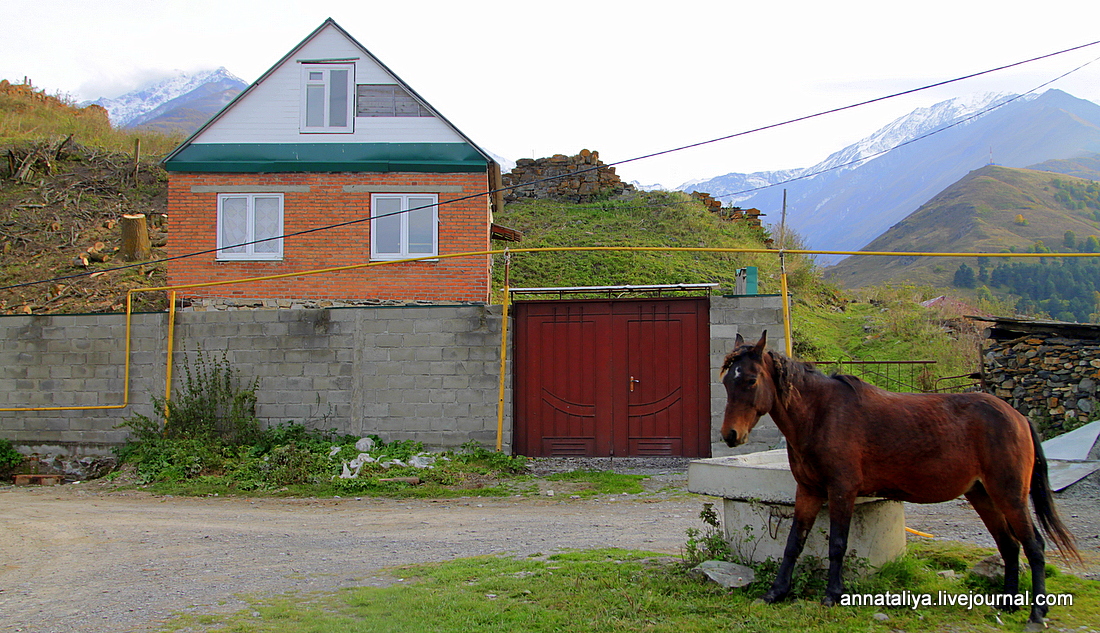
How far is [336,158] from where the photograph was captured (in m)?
16.4

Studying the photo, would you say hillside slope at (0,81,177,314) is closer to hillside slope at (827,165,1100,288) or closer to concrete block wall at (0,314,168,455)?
concrete block wall at (0,314,168,455)

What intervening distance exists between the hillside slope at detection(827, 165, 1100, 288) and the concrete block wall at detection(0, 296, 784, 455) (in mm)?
42176

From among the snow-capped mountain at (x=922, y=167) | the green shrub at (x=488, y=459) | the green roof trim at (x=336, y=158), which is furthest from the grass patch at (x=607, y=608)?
the snow-capped mountain at (x=922, y=167)

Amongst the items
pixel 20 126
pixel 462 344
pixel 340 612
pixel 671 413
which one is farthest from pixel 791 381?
pixel 20 126

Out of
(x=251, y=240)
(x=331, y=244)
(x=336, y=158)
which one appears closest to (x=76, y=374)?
(x=251, y=240)

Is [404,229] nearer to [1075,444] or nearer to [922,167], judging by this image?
[1075,444]

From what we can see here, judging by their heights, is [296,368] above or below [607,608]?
above

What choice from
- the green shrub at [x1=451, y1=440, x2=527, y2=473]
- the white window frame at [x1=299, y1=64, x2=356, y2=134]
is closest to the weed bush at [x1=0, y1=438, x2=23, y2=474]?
the green shrub at [x1=451, y1=440, x2=527, y2=473]

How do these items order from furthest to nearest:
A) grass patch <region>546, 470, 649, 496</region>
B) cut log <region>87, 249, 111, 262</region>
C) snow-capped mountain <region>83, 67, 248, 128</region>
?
1. snow-capped mountain <region>83, 67, 248, 128</region>
2. cut log <region>87, 249, 111, 262</region>
3. grass patch <region>546, 470, 649, 496</region>

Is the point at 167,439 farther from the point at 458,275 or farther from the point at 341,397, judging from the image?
the point at 458,275

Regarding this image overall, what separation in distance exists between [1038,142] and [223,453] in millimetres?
104768

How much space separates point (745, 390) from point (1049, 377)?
10.4 metres

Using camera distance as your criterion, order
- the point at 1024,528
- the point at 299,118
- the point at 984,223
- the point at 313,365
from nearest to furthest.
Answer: the point at 1024,528 → the point at 313,365 → the point at 299,118 → the point at 984,223

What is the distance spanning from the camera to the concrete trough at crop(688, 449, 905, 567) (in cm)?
553
